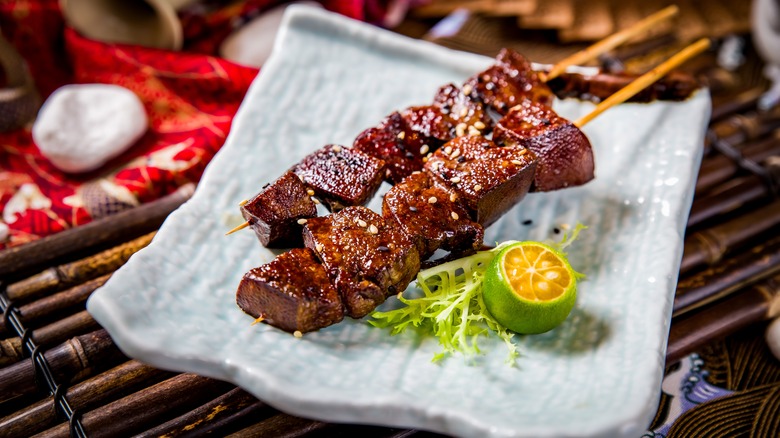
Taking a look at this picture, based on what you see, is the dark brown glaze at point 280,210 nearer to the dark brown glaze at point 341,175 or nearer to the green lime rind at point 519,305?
the dark brown glaze at point 341,175

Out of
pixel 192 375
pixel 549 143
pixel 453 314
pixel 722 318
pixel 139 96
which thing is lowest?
pixel 722 318

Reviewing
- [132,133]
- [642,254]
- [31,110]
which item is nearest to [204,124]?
[132,133]

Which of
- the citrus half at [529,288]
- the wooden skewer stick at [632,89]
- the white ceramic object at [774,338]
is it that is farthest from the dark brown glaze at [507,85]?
the white ceramic object at [774,338]

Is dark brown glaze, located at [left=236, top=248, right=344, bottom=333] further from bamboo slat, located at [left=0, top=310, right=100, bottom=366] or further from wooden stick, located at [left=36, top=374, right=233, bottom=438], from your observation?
bamboo slat, located at [left=0, top=310, right=100, bottom=366]

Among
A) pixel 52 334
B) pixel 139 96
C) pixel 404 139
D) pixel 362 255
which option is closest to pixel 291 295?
pixel 362 255

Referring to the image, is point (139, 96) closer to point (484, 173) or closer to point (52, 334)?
point (52, 334)

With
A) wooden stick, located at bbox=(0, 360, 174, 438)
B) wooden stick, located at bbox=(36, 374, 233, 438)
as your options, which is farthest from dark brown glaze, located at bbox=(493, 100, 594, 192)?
wooden stick, located at bbox=(0, 360, 174, 438)

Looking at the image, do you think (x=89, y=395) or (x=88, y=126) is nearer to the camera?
(x=89, y=395)
